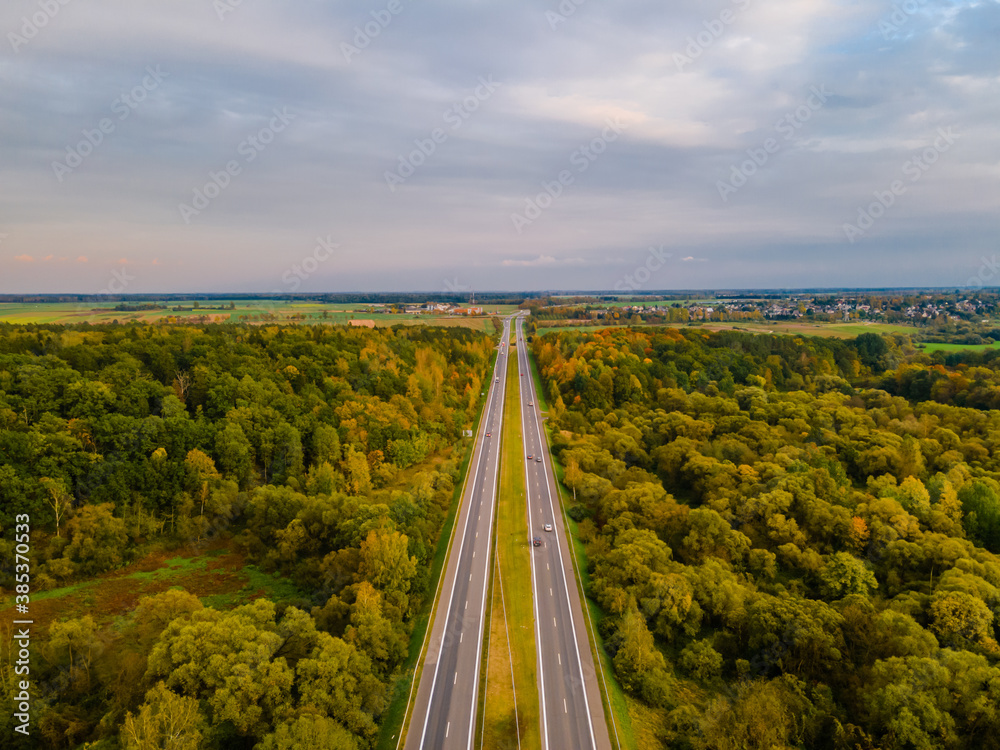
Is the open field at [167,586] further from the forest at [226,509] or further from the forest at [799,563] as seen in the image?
the forest at [799,563]

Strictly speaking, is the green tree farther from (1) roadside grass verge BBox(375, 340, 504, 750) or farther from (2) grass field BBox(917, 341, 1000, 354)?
(2) grass field BBox(917, 341, 1000, 354)

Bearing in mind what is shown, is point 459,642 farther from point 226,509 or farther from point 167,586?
point 226,509

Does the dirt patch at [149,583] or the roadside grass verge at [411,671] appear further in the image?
the dirt patch at [149,583]

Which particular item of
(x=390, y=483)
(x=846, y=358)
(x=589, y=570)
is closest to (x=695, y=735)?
(x=589, y=570)

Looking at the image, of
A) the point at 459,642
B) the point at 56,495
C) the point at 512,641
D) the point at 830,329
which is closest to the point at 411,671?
the point at 459,642

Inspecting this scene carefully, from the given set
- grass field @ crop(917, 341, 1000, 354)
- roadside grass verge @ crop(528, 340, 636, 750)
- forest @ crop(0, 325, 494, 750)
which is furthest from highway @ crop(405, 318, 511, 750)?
grass field @ crop(917, 341, 1000, 354)

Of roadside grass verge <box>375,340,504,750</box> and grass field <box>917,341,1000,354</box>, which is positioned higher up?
grass field <box>917,341,1000,354</box>

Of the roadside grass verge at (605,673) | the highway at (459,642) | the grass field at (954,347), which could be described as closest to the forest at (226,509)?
the highway at (459,642)
